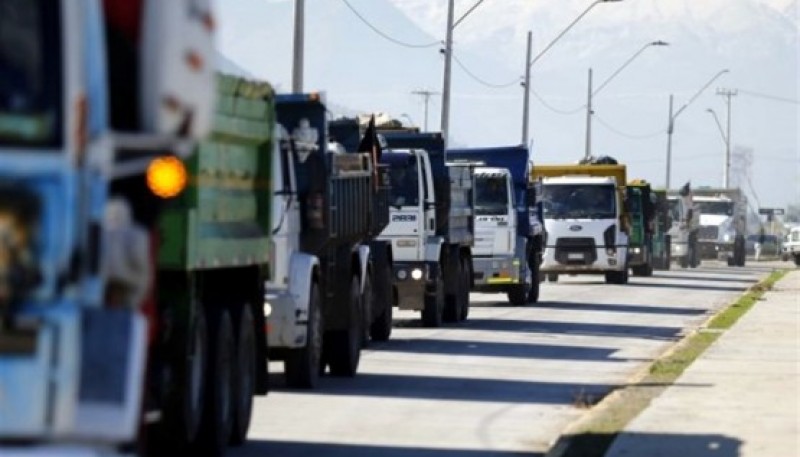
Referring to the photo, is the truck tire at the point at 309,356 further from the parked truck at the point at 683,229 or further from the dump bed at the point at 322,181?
the parked truck at the point at 683,229

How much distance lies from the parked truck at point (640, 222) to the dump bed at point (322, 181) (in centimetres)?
3875

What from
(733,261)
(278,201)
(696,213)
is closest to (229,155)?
(278,201)

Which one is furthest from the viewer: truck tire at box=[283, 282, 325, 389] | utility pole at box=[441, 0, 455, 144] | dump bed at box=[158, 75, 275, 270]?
utility pole at box=[441, 0, 455, 144]

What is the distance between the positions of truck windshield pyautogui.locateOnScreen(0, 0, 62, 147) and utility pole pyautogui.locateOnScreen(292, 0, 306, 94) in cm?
2452

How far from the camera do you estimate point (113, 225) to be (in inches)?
320

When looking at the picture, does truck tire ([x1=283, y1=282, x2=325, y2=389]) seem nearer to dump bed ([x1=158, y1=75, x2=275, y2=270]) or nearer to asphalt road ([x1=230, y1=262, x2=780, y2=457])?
asphalt road ([x1=230, y1=262, x2=780, y2=457])

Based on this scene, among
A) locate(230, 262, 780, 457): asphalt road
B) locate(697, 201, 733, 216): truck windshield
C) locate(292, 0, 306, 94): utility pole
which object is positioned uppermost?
locate(292, 0, 306, 94): utility pole

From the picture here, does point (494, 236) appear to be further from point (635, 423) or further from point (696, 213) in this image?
point (696, 213)

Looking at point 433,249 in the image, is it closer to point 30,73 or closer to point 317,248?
point 317,248

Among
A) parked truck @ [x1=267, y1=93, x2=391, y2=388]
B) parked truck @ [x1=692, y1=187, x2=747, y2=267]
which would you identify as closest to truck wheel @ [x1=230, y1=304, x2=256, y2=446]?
Result: parked truck @ [x1=267, y1=93, x2=391, y2=388]

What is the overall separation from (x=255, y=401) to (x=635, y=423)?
3.74 m

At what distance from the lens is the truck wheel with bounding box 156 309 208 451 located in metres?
13.8

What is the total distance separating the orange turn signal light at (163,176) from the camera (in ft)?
27.8

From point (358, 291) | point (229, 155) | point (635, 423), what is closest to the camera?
point (229, 155)
